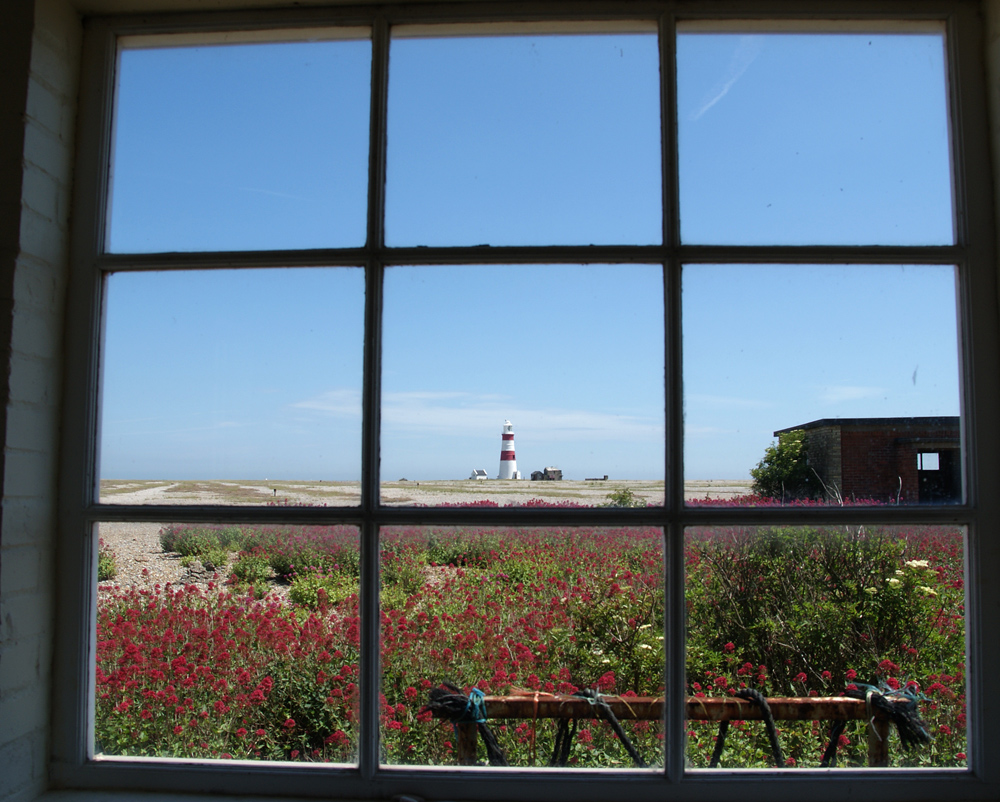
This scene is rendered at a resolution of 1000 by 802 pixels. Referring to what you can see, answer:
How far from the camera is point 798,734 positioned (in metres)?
1.12

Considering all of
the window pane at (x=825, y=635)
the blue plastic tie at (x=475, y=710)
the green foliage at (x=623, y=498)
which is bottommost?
the blue plastic tie at (x=475, y=710)

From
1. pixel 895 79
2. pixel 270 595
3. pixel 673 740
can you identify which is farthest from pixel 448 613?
pixel 895 79

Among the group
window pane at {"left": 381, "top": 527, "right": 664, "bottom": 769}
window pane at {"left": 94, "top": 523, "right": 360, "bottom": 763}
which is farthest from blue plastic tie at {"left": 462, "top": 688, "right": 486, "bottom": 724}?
window pane at {"left": 94, "top": 523, "right": 360, "bottom": 763}

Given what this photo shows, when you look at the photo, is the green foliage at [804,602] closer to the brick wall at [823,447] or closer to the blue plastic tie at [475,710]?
the brick wall at [823,447]

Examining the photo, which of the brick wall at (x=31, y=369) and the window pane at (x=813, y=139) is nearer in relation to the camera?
the brick wall at (x=31, y=369)

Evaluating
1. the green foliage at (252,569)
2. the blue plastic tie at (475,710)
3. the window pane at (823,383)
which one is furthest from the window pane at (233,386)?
the window pane at (823,383)

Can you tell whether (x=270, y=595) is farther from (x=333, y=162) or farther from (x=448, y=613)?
(x=333, y=162)

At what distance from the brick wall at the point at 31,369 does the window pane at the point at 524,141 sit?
2.15ft

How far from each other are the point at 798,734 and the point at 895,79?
1310 mm

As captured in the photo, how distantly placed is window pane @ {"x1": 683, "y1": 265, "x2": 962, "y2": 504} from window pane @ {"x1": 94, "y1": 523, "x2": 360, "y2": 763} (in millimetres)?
747

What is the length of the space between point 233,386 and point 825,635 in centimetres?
127

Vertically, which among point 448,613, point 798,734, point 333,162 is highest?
point 333,162

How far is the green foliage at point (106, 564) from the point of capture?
1.17m

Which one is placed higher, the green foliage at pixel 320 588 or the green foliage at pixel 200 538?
the green foliage at pixel 200 538
